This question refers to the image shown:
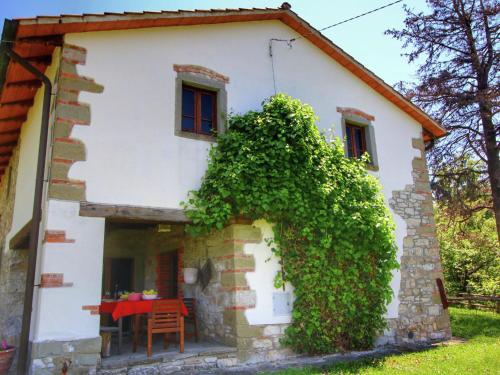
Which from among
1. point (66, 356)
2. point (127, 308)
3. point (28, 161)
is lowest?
point (66, 356)

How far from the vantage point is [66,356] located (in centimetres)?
509

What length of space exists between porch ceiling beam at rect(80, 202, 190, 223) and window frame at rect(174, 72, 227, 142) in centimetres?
125

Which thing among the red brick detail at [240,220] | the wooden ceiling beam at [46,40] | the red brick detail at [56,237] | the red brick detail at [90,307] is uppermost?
the wooden ceiling beam at [46,40]

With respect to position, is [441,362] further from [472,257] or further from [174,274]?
[472,257]

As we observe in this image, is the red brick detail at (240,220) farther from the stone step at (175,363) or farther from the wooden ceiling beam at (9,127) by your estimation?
the wooden ceiling beam at (9,127)

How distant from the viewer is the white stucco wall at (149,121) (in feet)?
17.7

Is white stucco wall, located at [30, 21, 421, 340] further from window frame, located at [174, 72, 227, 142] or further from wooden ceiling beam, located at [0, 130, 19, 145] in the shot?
wooden ceiling beam, located at [0, 130, 19, 145]

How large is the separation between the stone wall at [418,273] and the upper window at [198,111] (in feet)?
13.7

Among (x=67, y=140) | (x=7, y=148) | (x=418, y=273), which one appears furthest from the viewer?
(x=7, y=148)

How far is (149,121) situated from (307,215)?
281 centimetres

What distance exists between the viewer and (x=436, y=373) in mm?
5594

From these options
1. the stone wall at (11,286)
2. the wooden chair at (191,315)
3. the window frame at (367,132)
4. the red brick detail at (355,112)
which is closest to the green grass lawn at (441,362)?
the wooden chair at (191,315)

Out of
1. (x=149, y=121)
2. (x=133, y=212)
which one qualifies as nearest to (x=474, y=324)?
(x=133, y=212)

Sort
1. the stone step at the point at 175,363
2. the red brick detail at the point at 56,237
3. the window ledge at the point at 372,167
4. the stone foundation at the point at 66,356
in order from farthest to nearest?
1. the window ledge at the point at 372,167
2. the stone step at the point at 175,363
3. the red brick detail at the point at 56,237
4. the stone foundation at the point at 66,356
